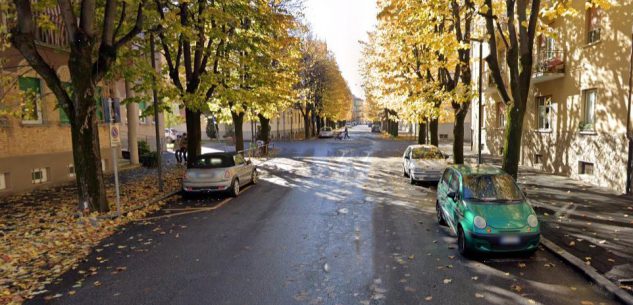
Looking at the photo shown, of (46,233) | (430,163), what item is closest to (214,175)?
(46,233)

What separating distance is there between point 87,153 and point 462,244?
29.0 ft

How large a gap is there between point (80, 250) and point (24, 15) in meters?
5.64

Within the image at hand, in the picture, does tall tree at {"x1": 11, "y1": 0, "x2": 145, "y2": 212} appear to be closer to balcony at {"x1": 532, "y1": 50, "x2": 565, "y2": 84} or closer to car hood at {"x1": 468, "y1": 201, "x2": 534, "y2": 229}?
car hood at {"x1": 468, "y1": 201, "x2": 534, "y2": 229}

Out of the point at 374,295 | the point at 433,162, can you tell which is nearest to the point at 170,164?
the point at 433,162

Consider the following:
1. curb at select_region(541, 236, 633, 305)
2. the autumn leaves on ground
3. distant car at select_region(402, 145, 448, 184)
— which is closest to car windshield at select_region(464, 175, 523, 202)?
curb at select_region(541, 236, 633, 305)

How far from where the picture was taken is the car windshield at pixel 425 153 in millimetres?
16547

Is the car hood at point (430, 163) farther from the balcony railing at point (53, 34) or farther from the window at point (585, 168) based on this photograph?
the balcony railing at point (53, 34)

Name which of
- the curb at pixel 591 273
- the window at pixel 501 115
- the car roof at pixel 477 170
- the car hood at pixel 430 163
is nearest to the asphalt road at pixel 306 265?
the curb at pixel 591 273

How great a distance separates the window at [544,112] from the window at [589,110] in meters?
2.62

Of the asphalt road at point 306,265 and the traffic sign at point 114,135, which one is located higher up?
the traffic sign at point 114,135

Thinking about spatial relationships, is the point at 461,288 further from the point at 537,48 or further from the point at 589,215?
the point at 537,48

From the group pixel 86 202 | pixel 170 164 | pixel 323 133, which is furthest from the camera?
pixel 323 133

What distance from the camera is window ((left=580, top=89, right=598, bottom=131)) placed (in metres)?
14.7

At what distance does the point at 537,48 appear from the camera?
18.8 metres
